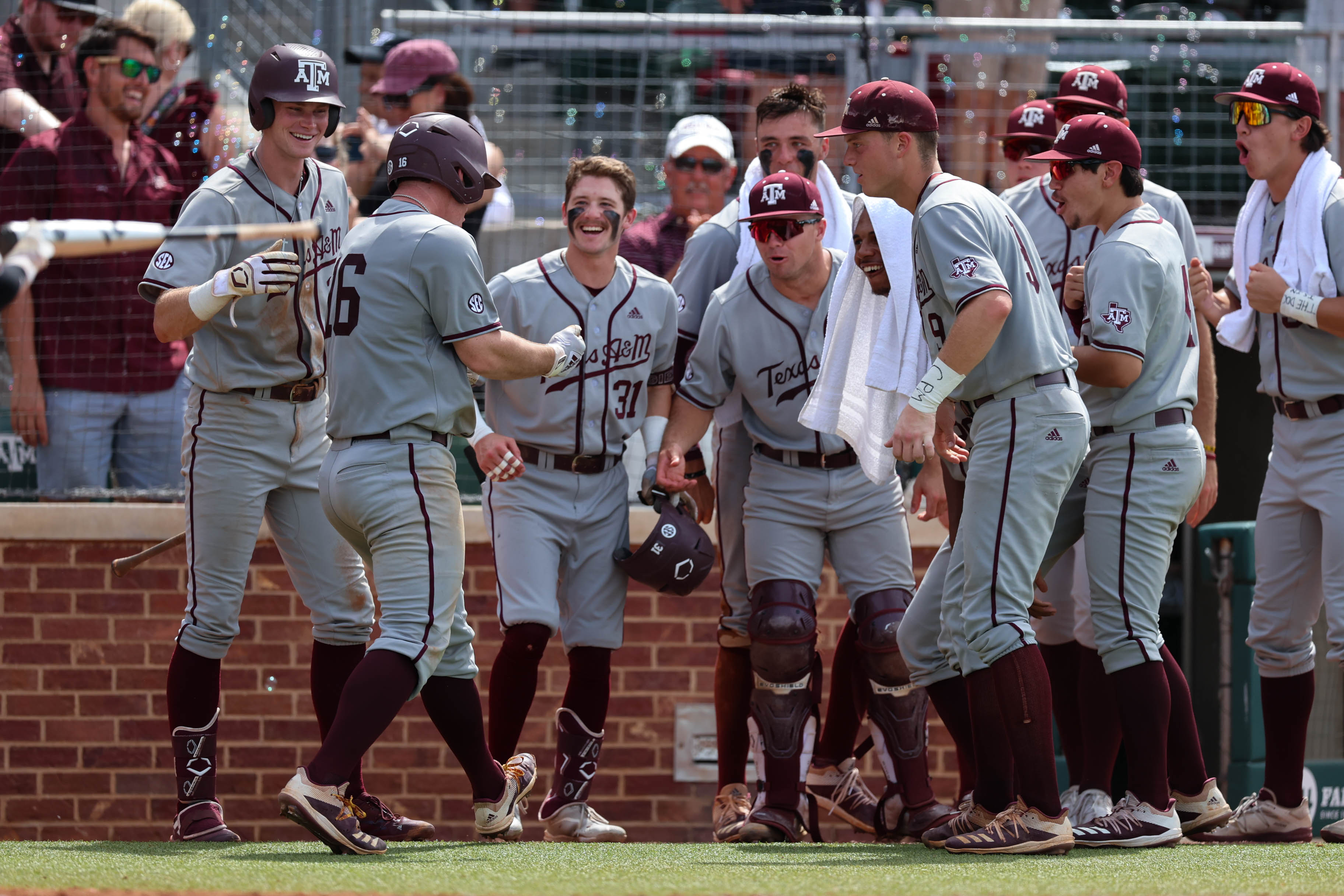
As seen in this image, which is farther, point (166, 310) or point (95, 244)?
point (166, 310)

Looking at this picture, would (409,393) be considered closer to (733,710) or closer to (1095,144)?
(733,710)

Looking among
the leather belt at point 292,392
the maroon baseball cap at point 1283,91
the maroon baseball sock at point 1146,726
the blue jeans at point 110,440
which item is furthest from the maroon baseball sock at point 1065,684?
the blue jeans at point 110,440

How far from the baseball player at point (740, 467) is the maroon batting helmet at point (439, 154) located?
4.21 feet

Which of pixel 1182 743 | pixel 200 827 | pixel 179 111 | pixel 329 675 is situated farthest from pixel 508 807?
pixel 179 111

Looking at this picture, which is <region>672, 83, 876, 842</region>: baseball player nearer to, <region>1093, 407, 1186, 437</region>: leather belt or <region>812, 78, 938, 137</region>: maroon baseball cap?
<region>812, 78, 938, 137</region>: maroon baseball cap

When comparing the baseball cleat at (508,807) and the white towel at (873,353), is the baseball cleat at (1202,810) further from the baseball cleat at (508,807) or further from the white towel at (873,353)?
the baseball cleat at (508,807)

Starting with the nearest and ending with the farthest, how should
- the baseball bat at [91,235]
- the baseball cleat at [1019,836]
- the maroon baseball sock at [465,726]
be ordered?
the baseball bat at [91,235] < the baseball cleat at [1019,836] < the maroon baseball sock at [465,726]

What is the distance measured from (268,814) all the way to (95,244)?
4.42m

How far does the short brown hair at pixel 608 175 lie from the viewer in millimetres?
5047

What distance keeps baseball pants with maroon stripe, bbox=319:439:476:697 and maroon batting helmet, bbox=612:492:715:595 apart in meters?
0.97

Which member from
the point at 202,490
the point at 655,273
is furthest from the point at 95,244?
the point at 655,273

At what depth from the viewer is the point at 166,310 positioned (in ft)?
14.0

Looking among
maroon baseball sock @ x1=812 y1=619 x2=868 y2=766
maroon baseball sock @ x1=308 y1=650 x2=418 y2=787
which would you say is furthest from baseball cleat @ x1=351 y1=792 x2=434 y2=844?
maroon baseball sock @ x1=812 y1=619 x2=868 y2=766

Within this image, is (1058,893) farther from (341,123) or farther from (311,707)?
(341,123)
